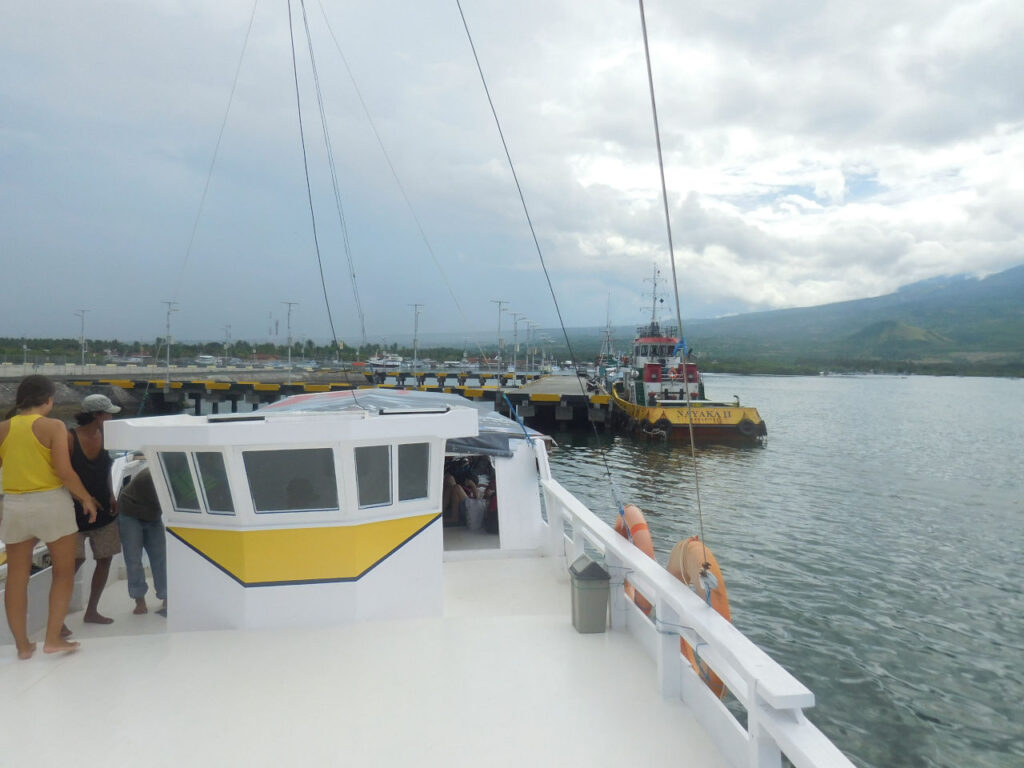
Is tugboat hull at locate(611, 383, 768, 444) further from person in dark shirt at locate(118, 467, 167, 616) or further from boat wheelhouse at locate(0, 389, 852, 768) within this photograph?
person in dark shirt at locate(118, 467, 167, 616)

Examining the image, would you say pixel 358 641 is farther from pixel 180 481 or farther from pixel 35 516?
pixel 35 516

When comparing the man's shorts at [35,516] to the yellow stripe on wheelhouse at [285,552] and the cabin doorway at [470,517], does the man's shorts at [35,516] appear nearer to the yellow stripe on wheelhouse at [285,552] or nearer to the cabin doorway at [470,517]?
the yellow stripe on wheelhouse at [285,552]

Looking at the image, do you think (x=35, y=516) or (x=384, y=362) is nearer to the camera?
(x=35, y=516)

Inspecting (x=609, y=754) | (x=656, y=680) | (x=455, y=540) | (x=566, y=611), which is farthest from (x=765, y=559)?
(x=609, y=754)

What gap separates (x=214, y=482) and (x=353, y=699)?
179 cm

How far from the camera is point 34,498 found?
4.07 metres

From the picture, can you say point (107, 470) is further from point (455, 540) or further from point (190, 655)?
point (455, 540)

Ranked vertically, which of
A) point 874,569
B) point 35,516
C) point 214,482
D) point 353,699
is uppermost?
point 214,482

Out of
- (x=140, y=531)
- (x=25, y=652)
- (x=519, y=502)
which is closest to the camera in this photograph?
(x=25, y=652)

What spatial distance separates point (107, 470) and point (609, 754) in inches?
152

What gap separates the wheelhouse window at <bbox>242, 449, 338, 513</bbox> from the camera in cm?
457

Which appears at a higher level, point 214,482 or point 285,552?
point 214,482

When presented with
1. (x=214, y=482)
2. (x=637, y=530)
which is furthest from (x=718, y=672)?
(x=214, y=482)

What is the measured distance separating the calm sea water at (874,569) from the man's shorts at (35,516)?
6.82 metres
